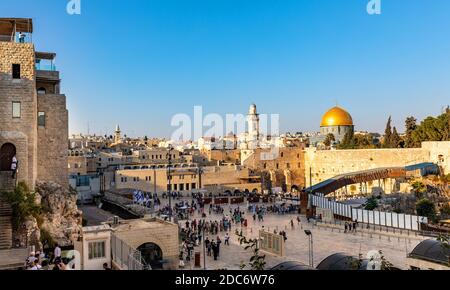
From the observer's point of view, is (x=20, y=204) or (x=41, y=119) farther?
(x=41, y=119)

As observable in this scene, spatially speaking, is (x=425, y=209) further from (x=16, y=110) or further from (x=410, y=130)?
(x=410, y=130)

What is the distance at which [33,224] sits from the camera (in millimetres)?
13469

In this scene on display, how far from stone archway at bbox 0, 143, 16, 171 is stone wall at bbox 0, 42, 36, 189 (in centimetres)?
19

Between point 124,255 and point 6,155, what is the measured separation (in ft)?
24.0

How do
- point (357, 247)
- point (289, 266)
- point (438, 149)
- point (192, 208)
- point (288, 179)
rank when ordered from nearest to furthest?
1. point (289, 266)
2. point (357, 247)
3. point (192, 208)
4. point (438, 149)
5. point (288, 179)

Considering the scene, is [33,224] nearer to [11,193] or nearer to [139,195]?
[11,193]

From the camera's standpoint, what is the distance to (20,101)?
15055mm

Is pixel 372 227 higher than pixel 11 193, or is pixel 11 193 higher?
pixel 11 193

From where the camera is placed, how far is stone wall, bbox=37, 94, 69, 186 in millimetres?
17859

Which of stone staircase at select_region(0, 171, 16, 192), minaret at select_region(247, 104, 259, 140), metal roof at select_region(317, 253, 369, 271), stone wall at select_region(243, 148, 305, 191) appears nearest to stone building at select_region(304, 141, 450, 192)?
stone wall at select_region(243, 148, 305, 191)

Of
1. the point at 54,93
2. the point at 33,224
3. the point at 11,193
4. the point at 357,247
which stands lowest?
the point at 357,247

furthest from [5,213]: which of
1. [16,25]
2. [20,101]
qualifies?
[16,25]

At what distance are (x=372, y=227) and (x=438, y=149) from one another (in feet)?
67.1
